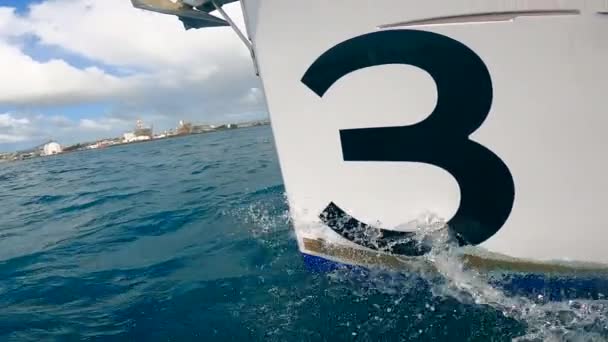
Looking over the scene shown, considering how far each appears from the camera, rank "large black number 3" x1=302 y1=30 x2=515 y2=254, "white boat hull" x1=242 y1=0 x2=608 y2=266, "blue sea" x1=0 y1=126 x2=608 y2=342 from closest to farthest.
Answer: "white boat hull" x1=242 y1=0 x2=608 y2=266, "large black number 3" x1=302 y1=30 x2=515 y2=254, "blue sea" x1=0 y1=126 x2=608 y2=342

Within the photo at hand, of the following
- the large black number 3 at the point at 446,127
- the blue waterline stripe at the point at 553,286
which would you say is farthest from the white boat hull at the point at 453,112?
the blue waterline stripe at the point at 553,286

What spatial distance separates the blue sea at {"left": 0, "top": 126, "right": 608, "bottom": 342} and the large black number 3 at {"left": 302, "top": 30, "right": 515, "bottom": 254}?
0.45 metres

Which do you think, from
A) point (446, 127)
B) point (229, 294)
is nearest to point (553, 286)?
point (446, 127)

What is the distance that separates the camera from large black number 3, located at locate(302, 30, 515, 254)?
202 cm

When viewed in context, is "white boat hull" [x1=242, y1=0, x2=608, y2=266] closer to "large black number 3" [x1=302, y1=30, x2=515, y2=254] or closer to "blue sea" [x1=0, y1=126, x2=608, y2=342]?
"large black number 3" [x1=302, y1=30, x2=515, y2=254]

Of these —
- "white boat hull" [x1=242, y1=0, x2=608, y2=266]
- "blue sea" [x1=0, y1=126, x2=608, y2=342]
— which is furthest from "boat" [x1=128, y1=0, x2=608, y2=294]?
"blue sea" [x1=0, y1=126, x2=608, y2=342]

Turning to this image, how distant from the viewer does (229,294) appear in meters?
3.26

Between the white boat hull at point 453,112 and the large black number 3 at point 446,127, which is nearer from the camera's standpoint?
the white boat hull at point 453,112

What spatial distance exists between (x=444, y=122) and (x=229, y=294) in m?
2.28

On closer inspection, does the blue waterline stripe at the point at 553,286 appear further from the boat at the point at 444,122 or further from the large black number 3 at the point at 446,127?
the large black number 3 at the point at 446,127

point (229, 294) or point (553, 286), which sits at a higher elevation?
point (553, 286)

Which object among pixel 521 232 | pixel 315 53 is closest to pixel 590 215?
pixel 521 232

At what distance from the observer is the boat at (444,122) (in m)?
1.85

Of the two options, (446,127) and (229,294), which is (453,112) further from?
(229,294)
